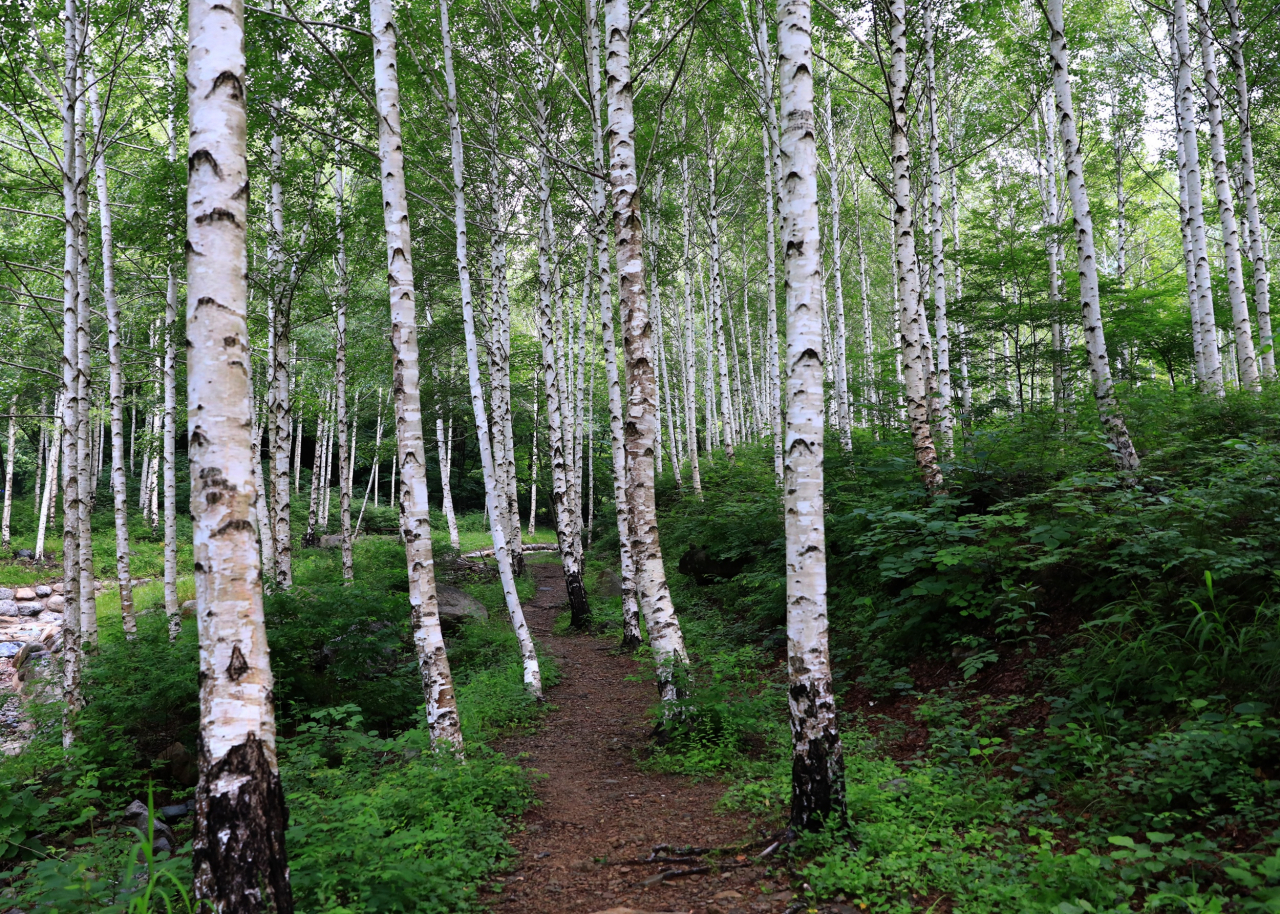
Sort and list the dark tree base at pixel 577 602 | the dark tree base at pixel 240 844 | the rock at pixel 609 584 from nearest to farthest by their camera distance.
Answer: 1. the dark tree base at pixel 240 844
2. the dark tree base at pixel 577 602
3. the rock at pixel 609 584

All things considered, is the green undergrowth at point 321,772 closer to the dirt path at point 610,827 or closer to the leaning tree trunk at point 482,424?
the dirt path at point 610,827

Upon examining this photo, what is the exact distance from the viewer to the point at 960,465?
8047 mm

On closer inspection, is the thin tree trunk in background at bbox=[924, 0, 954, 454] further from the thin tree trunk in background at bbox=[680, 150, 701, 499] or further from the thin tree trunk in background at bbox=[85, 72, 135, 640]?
the thin tree trunk in background at bbox=[85, 72, 135, 640]

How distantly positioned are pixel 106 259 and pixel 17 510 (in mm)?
25748

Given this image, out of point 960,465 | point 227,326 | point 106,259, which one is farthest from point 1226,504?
point 106,259

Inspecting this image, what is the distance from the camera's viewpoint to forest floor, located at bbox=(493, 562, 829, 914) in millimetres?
3520

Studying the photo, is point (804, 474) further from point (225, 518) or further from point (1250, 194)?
point (1250, 194)

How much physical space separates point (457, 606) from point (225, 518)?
30.6 feet

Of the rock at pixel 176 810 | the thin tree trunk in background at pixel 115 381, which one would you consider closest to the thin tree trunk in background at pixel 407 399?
the rock at pixel 176 810

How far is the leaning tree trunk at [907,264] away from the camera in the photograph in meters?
8.16

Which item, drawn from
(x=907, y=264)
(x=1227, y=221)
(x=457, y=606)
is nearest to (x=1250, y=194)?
(x=1227, y=221)

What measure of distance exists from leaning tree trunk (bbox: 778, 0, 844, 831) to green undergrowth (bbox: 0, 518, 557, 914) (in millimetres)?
2003

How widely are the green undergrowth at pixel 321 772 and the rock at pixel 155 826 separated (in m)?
0.09

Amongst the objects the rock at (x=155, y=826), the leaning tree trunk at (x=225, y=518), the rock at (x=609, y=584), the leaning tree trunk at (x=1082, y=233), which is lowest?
the rock at (x=155, y=826)
